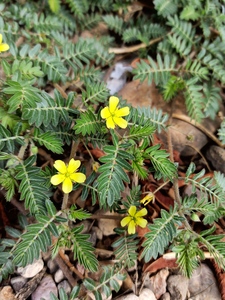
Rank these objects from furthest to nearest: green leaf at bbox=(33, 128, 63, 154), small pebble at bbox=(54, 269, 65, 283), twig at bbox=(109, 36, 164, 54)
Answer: twig at bbox=(109, 36, 164, 54)
small pebble at bbox=(54, 269, 65, 283)
green leaf at bbox=(33, 128, 63, 154)

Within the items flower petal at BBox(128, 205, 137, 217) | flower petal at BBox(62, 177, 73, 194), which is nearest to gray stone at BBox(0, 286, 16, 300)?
flower petal at BBox(62, 177, 73, 194)

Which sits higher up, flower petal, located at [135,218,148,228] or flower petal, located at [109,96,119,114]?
flower petal, located at [109,96,119,114]

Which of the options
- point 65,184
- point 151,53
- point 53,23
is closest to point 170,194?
point 65,184

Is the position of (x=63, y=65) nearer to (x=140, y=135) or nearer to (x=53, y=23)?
(x=53, y=23)


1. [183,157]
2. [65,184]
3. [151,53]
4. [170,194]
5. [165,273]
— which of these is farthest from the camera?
[151,53]

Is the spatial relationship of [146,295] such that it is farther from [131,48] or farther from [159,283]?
[131,48]

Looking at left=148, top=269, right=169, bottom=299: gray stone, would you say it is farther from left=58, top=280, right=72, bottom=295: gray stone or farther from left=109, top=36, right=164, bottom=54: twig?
left=109, top=36, right=164, bottom=54: twig
